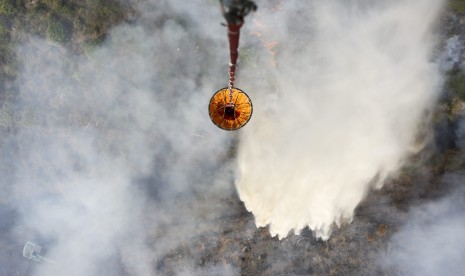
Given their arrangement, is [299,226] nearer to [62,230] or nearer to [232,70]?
[232,70]

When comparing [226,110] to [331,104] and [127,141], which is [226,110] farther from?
[127,141]

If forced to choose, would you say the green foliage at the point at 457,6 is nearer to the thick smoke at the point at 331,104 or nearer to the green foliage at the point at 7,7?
the thick smoke at the point at 331,104

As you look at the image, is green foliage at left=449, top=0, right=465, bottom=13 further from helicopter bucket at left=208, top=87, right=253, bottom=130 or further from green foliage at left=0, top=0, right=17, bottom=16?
green foliage at left=0, top=0, right=17, bottom=16

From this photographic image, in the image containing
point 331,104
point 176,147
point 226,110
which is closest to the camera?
point 226,110

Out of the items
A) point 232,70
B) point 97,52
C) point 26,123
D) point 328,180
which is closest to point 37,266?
point 26,123

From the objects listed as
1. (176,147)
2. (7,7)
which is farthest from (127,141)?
(7,7)

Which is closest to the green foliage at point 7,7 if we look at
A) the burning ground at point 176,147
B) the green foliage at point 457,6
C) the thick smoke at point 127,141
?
the burning ground at point 176,147

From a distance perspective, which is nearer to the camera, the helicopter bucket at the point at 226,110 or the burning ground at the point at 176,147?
the helicopter bucket at the point at 226,110
